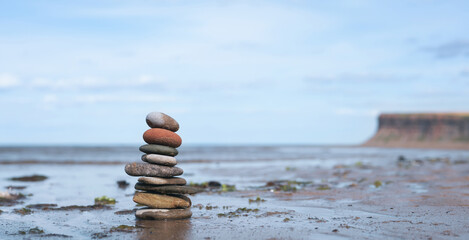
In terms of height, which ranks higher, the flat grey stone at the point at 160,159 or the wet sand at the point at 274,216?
the flat grey stone at the point at 160,159

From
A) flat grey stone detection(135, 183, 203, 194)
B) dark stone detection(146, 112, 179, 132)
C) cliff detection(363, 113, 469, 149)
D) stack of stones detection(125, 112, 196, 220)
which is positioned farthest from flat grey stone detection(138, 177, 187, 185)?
cliff detection(363, 113, 469, 149)

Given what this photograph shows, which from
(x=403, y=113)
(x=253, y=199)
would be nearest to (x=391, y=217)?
(x=253, y=199)

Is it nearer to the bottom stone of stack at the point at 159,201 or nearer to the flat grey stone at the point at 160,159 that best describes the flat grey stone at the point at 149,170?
the flat grey stone at the point at 160,159

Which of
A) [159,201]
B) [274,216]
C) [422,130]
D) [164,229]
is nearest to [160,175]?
[159,201]

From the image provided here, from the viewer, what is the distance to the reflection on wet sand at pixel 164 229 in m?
9.24

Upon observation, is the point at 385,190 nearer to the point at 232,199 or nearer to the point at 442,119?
the point at 232,199

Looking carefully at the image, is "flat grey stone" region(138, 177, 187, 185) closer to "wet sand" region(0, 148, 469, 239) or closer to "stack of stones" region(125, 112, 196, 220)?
"stack of stones" region(125, 112, 196, 220)

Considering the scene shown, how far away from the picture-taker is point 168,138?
12.1 meters

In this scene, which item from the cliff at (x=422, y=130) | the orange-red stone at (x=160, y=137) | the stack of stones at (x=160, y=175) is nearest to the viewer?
the stack of stones at (x=160, y=175)

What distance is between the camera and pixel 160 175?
1194cm

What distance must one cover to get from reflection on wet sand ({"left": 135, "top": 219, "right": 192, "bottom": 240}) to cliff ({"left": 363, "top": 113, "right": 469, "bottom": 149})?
147 m

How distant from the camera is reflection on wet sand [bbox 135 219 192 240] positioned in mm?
9242

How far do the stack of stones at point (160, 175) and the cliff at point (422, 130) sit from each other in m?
146

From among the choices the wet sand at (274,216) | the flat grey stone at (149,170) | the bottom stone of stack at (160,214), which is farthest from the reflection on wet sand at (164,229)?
the flat grey stone at (149,170)
